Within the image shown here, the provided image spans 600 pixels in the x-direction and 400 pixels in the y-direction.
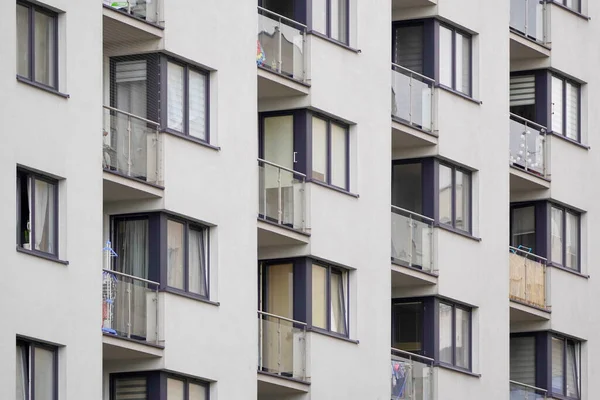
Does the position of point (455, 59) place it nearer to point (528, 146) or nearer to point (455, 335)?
point (528, 146)

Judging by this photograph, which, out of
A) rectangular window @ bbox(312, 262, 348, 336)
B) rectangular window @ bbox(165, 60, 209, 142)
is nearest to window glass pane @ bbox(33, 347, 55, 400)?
rectangular window @ bbox(165, 60, 209, 142)

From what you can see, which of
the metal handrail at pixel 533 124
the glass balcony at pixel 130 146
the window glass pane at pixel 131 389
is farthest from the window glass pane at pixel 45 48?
the metal handrail at pixel 533 124

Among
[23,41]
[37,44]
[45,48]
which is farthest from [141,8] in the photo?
[23,41]

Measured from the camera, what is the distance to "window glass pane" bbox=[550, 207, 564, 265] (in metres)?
74.3

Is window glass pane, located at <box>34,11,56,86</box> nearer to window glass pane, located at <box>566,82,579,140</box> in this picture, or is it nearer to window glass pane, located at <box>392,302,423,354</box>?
window glass pane, located at <box>392,302,423,354</box>

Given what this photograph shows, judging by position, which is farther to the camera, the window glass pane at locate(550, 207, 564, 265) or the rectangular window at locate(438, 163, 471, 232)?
the window glass pane at locate(550, 207, 564, 265)

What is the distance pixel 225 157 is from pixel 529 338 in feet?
57.3

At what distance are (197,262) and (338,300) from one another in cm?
612

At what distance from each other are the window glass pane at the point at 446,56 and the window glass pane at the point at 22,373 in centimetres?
2011

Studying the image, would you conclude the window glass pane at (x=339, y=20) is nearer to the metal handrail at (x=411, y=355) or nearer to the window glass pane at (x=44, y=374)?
the metal handrail at (x=411, y=355)

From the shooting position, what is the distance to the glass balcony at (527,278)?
2842 inches

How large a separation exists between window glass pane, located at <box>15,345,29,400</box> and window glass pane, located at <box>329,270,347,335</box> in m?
12.9

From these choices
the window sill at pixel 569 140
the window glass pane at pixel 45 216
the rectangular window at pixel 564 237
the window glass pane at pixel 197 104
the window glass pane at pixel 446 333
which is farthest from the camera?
the rectangular window at pixel 564 237

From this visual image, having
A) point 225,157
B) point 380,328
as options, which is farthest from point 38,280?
point 380,328
